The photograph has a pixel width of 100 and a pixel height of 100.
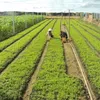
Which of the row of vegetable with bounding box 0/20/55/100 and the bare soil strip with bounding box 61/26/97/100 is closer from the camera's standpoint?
the row of vegetable with bounding box 0/20/55/100

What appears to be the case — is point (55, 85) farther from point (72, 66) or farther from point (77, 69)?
point (72, 66)

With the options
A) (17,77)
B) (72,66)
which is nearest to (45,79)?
(17,77)

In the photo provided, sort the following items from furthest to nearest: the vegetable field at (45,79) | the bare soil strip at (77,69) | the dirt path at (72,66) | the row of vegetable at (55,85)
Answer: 1. the dirt path at (72,66)
2. the bare soil strip at (77,69)
3. the vegetable field at (45,79)
4. the row of vegetable at (55,85)

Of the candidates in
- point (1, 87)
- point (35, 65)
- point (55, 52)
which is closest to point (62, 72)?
point (35, 65)

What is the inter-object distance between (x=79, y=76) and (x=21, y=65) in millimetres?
2263

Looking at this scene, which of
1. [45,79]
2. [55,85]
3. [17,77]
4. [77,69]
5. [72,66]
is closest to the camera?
[55,85]

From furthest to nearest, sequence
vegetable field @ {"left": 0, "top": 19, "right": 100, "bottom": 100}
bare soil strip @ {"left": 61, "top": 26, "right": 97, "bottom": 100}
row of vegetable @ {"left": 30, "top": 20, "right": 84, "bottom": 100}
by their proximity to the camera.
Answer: bare soil strip @ {"left": 61, "top": 26, "right": 97, "bottom": 100} < vegetable field @ {"left": 0, "top": 19, "right": 100, "bottom": 100} < row of vegetable @ {"left": 30, "top": 20, "right": 84, "bottom": 100}

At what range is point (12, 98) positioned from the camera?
6.15 metres

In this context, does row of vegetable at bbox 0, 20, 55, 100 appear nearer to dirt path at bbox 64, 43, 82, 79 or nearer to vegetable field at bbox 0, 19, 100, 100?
vegetable field at bbox 0, 19, 100, 100

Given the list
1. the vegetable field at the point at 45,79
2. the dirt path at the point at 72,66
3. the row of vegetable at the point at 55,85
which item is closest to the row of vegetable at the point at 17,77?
the vegetable field at the point at 45,79

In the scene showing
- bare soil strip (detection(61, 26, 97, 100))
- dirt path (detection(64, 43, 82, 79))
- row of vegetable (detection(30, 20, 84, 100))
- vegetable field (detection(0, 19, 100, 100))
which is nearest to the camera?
row of vegetable (detection(30, 20, 84, 100))

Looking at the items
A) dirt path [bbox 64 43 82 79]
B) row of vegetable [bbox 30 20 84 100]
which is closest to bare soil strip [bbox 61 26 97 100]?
dirt path [bbox 64 43 82 79]

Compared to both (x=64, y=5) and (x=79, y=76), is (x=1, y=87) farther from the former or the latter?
(x=64, y=5)

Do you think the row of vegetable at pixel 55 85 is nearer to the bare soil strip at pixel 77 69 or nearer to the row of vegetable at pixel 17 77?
the bare soil strip at pixel 77 69
